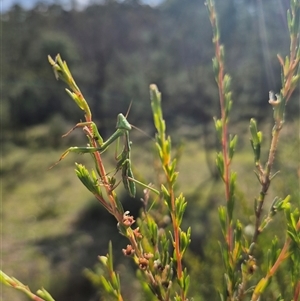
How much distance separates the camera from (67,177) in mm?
9109

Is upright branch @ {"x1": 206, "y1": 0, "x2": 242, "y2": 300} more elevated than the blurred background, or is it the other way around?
upright branch @ {"x1": 206, "y1": 0, "x2": 242, "y2": 300}

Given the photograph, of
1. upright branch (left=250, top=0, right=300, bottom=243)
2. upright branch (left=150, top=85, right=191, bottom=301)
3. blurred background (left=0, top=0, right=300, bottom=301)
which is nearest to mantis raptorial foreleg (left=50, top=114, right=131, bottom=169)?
upright branch (left=150, top=85, right=191, bottom=301)

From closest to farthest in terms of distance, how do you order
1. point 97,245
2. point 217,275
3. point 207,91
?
point 217,275 < point 97,245 < point 207,91

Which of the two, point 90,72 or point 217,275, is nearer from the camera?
point 217,275

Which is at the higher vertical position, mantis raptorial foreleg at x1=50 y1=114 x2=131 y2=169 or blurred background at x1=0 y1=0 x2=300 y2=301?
mantis raptorial foreleg at x1=50 y1=114 x2=131 y2=169

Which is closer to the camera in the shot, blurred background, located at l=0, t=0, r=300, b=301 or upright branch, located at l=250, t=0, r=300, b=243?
upright branch, located at l=250, t=0, r=300, b=243

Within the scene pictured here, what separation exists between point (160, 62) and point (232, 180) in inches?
374

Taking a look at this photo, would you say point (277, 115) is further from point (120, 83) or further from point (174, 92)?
point (120, 83)

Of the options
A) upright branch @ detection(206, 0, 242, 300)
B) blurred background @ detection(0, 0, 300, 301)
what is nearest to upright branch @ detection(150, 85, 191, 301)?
upright branch @ detection(206, 0, 242, 300)

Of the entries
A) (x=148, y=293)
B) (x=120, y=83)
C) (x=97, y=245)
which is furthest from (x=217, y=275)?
(x=120, y=83)

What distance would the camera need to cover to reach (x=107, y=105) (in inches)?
432

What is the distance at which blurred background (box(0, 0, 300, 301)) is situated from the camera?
5895 millimetres

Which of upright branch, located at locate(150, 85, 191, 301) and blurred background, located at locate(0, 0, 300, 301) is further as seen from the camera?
blurred background, located at locate(0, 0, 300, 301)

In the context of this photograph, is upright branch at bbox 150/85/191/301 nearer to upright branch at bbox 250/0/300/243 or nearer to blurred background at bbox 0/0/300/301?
upright branch at bbox 250/0/300/243
